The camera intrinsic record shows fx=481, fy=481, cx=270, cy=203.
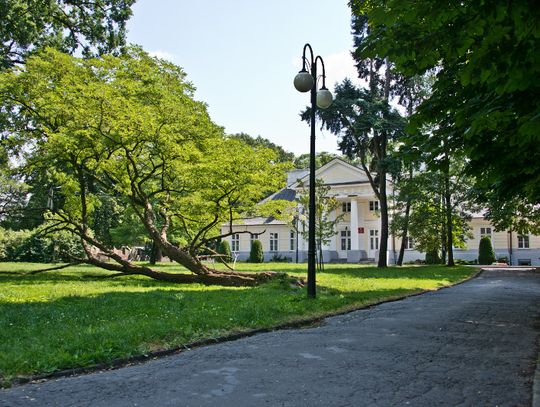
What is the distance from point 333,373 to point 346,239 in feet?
147

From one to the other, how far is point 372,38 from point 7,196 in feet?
144

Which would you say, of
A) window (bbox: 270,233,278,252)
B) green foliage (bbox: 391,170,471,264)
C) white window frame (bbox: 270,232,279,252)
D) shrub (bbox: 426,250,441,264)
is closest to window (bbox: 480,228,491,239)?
shrub (bbox: 426,250,441,264)

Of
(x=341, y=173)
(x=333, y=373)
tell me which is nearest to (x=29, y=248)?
(x=341, y=173)

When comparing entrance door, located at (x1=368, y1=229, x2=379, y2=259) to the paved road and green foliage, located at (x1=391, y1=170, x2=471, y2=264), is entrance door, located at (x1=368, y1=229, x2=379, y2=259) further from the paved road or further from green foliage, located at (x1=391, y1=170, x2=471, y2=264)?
the paved road

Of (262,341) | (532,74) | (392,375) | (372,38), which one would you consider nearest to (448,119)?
(372,38)

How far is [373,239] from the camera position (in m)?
49.0

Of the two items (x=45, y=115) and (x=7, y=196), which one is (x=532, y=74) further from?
(x=7, y=196)

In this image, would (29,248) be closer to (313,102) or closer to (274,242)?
(274,242)

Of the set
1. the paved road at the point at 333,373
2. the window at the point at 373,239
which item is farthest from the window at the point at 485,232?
the paved road at the point at 333,373

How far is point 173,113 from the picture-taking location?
1698 cm

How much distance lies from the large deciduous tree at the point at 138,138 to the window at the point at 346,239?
1248 inches

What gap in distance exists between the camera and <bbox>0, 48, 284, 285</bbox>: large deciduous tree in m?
16.5

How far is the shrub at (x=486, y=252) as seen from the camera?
140 feet

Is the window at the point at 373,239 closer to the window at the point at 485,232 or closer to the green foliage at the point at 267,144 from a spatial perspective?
the window at the point at 485,232
